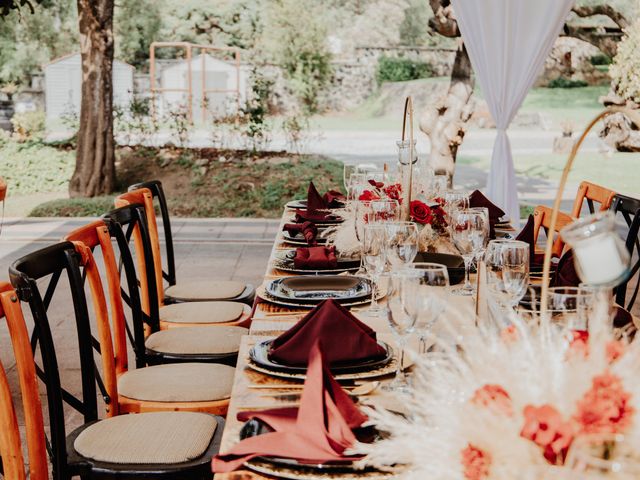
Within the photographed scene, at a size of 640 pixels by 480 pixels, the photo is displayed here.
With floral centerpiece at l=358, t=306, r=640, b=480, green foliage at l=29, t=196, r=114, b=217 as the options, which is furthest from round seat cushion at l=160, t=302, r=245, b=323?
green foliage at l=29, t=196, r=114, b=217

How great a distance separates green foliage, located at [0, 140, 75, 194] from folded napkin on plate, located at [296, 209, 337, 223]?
6774 millimetres

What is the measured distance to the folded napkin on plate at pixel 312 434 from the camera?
1.19 meters

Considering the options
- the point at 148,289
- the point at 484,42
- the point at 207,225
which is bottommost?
the point at 207,225

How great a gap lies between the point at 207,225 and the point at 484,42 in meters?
3.11

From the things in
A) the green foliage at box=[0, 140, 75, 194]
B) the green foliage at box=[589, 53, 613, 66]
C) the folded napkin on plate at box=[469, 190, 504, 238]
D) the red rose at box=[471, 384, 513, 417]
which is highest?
the green foliage at box=[589, 53, 613, 66]

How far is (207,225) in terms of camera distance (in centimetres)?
735

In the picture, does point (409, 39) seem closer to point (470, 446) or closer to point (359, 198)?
point (359, 198)

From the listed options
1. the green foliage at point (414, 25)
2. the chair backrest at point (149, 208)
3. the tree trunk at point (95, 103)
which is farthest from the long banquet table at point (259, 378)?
the green foliage at point (414, 25)

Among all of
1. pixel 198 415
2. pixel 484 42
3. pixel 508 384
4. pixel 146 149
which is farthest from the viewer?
pixel 146 149

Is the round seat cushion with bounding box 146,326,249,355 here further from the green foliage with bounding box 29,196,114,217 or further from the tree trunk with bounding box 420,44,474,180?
the tree trunk with bounding box 420,44,474,180

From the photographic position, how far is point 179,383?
2.41 m

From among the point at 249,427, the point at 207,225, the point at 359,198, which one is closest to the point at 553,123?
the point at 207,225

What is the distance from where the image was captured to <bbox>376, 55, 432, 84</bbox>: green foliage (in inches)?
865

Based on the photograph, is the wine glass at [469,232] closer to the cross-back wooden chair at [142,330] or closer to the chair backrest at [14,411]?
the cross-back wooden chair at [142,330]
